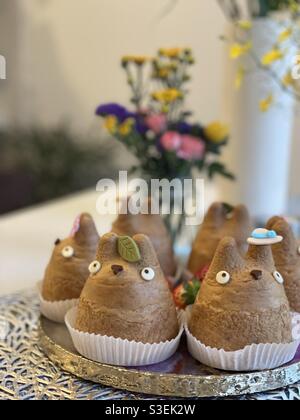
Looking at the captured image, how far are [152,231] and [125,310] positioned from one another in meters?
0.24

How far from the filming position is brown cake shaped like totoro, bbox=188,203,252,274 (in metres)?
0.82

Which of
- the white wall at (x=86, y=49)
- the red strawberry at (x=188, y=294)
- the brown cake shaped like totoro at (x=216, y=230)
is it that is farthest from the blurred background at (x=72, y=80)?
the red strawberry at (x=188, y=294)

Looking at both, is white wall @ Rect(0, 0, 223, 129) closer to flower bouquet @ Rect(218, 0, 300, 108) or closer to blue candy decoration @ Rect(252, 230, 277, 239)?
flower bouquet @ Rect(218, 0, 300, 108)

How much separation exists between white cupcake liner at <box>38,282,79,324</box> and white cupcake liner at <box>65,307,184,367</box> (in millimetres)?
103

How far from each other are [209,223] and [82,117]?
230 centimetres

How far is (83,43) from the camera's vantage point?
2.91 meters

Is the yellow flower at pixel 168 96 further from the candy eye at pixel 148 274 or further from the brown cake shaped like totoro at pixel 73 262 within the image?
the candy eye at pixel 148 274

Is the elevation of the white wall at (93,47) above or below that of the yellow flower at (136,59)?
above

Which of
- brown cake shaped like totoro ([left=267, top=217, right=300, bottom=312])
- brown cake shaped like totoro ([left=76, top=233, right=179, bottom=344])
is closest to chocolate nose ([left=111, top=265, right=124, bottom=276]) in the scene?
brown cake shaped like totoro ([left=76, top=233, right=179, bottom=344])

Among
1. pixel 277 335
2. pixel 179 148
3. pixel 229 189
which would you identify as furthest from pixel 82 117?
pixel 277 335

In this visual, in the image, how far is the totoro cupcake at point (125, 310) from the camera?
63cm

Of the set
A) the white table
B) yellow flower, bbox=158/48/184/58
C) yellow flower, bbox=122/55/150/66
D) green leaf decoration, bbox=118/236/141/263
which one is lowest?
the white table

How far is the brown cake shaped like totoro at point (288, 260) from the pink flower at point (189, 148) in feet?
1.13
